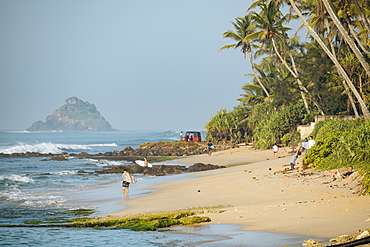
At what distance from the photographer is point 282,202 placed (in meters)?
11.2

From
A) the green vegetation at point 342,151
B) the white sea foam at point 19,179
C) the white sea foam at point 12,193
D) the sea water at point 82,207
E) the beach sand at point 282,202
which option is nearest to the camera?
the sea water at point 82,207

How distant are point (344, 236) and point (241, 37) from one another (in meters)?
39.8

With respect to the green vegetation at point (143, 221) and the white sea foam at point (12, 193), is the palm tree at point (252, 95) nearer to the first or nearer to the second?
the white sea foam at point (12, 193)

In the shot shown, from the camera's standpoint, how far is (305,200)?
1107 cm

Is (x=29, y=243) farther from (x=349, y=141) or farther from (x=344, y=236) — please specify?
(x=349, y=141)

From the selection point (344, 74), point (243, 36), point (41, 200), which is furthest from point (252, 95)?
point (41, 200)

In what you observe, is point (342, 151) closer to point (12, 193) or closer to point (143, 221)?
point (143, 221)

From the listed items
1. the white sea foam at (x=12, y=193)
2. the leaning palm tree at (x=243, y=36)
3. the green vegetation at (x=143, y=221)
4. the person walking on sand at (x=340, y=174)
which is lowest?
the white sea foam at (x=12, y=193)

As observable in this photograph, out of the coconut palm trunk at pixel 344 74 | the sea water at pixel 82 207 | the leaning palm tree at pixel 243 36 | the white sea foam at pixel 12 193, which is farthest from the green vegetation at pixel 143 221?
the leaning palm tree at pixel 243 36

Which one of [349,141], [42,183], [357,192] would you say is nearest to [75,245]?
[357,192]

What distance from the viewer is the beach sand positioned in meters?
8.32

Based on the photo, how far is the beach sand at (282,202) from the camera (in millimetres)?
8320

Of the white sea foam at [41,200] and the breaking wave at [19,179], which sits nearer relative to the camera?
the white sea foam at [41,200]

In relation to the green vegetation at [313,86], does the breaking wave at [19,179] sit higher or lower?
lower
